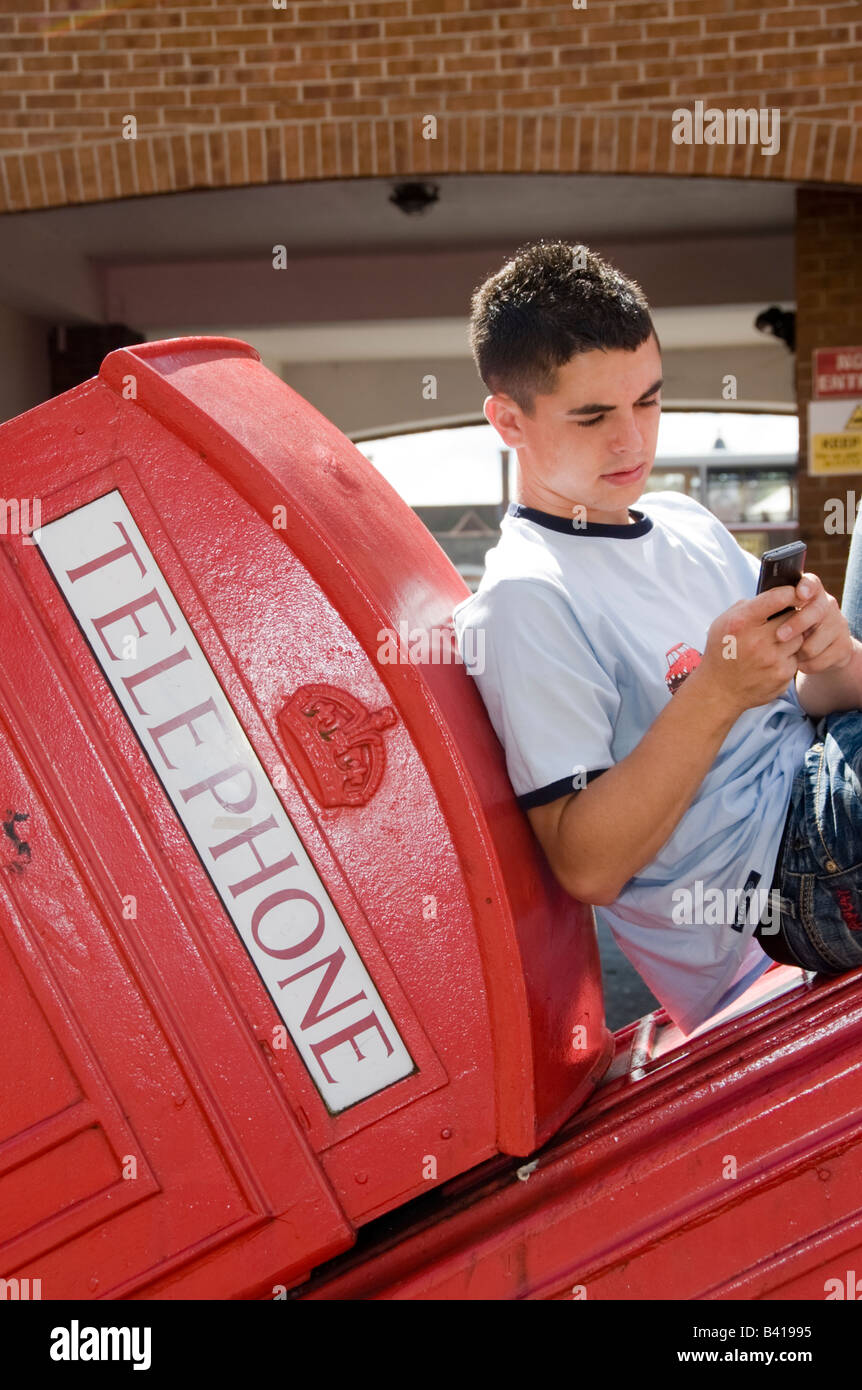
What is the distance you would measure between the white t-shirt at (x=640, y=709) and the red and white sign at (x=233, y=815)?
319 mm

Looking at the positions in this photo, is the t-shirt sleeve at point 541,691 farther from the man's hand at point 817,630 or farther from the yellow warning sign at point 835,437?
the yellow warning sign at point 835,437

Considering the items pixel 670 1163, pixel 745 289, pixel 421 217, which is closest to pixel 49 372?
pixel 421 217

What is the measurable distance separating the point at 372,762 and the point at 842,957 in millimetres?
710

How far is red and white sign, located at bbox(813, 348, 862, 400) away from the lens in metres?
6.66

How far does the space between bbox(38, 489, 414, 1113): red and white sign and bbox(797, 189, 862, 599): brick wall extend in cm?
564

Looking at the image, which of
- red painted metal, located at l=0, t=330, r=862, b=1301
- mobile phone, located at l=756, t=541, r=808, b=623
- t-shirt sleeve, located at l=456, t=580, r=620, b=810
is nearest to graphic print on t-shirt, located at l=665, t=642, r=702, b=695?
t-shirt sleeve, located at l=456, t=580, r=620, b=810

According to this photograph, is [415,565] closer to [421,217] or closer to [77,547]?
[77,547]

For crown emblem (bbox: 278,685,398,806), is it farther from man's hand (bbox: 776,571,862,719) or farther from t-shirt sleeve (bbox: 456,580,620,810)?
man's hand (bbox: 776,571,862,719)

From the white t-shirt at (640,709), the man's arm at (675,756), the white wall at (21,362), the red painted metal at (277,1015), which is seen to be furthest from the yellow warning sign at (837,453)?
the white wall at (21,362)

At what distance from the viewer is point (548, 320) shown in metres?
1.68

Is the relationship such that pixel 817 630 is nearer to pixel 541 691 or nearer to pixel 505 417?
pixel 541 691

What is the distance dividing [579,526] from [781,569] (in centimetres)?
38

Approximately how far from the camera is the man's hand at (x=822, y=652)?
148 centimetres
